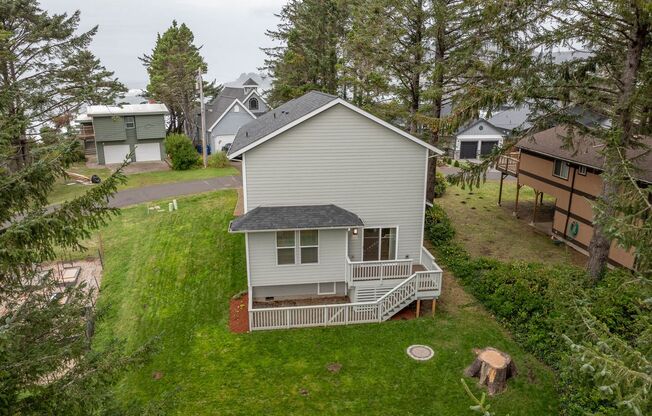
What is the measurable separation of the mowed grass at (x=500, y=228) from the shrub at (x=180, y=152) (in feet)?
71.8

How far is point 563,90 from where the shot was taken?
14.8 m

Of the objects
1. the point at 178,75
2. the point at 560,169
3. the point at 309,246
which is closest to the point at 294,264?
the point at 309,246

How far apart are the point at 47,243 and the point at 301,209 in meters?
10.8

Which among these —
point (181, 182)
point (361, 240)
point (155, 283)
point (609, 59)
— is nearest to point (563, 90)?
point (609, 59)

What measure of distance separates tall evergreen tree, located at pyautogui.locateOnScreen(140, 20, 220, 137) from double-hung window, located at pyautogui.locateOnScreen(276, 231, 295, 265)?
33.9 metres

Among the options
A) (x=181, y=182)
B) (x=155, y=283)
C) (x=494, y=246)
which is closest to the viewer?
(x=155, y=283)

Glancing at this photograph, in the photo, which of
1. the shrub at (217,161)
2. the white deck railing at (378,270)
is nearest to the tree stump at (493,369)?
the white deck railing at (378,270)

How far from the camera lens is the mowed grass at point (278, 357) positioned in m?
12.6

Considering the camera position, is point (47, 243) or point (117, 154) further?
point (117, 154)

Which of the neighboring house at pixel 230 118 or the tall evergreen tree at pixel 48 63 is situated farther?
the neighboring house at pixel 230 118

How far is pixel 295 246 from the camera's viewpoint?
17219mm

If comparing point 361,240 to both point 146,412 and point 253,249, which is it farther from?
point 146,412

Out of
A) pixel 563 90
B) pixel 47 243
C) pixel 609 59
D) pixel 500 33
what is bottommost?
pixel 47 243

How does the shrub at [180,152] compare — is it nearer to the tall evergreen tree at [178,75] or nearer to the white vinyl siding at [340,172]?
the tall evergreen tree at [178,75]
